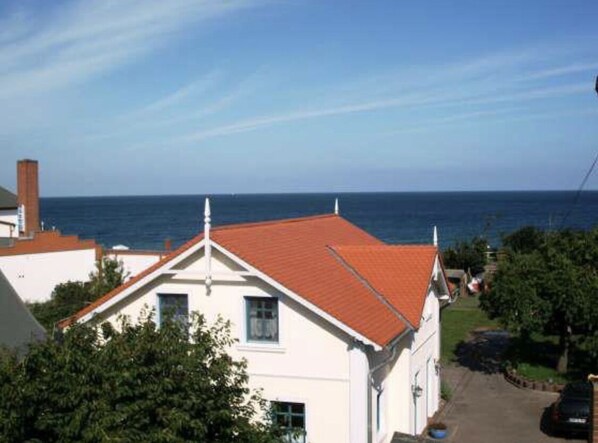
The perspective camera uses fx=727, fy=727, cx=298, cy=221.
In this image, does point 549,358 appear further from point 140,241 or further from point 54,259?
point 140,241

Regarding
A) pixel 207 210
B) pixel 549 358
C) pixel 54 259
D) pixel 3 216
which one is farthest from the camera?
pixel 3 216

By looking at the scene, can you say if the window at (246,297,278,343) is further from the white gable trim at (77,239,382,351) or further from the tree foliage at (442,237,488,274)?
the tree foliage at (442,237,488,274)

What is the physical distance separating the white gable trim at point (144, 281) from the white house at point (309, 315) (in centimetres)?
3

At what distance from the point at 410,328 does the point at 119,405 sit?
11973mm

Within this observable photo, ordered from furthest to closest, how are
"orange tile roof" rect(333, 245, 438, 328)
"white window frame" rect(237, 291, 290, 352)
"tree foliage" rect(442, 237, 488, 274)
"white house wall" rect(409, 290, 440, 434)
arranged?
1. "tree foliage" rect(442, 237, 488, 274)
2. "white house wall" rect(409, 290, 440, 434)
3. "orange tile roof" rect(333, 245, 438, 328)
4. "white window frame" rect(237, 291, 290, 352)

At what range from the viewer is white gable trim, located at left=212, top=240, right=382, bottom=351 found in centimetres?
1736

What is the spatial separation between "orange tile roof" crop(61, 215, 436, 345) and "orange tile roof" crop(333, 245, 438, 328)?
10 centimetres

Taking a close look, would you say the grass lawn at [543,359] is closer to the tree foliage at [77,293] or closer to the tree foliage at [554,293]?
the tree foliage at [554,293]

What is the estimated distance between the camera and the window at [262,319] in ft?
61.8

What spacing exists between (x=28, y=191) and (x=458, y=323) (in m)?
29.7

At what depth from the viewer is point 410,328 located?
2025 cm

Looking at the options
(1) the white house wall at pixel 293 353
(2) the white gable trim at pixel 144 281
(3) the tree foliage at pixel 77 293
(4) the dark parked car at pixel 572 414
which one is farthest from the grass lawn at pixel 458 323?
(2) the white gable trim at pixel 144 281

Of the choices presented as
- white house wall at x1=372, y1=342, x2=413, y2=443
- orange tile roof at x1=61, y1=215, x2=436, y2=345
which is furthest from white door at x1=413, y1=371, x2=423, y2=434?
orange tile roof at x1=61, y1=215, x2=436, y2=345

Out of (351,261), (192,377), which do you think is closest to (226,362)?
(192,377)
